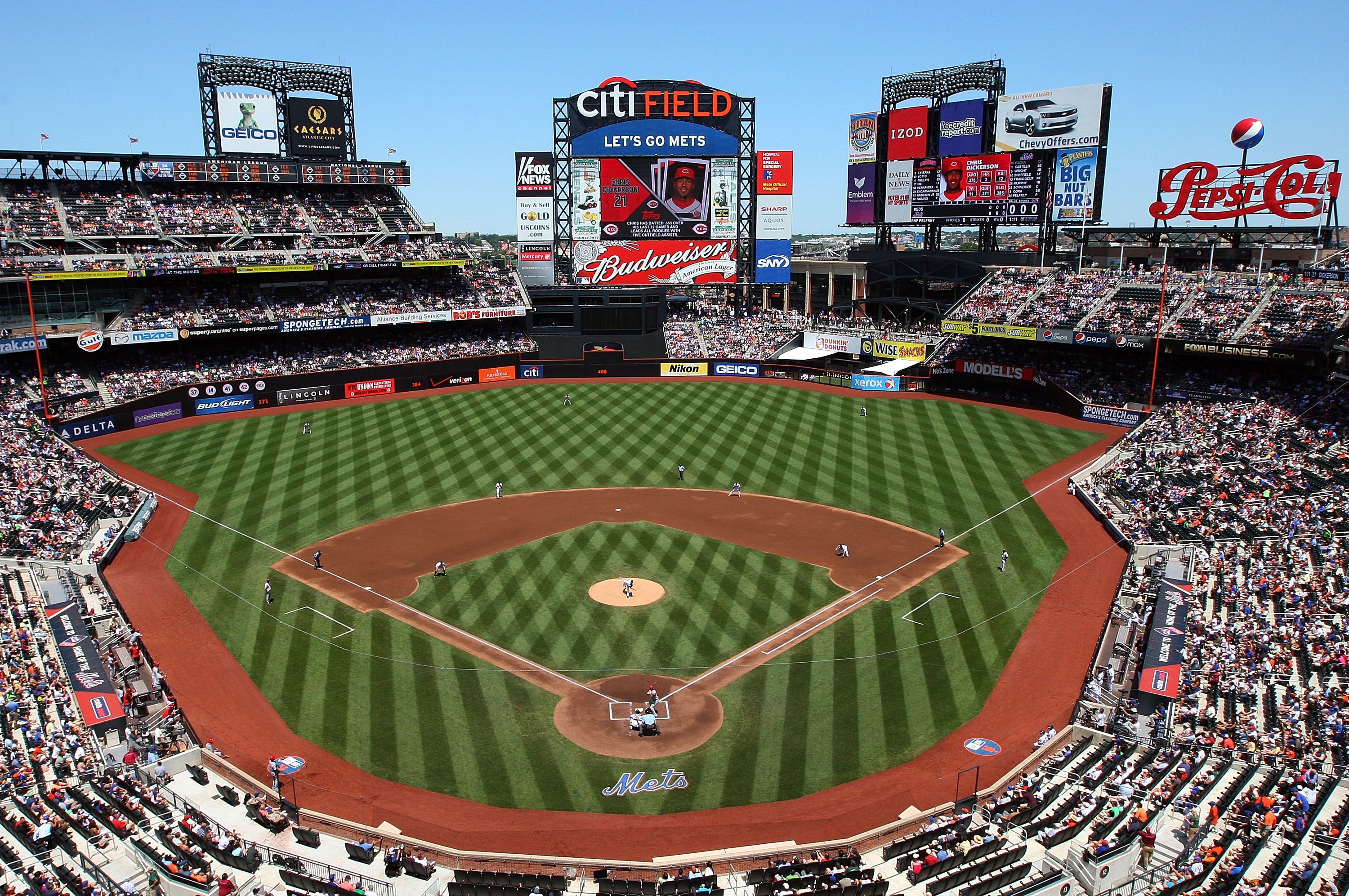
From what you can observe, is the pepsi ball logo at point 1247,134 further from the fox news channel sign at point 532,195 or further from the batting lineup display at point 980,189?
the fox news channel sign at point 532,195

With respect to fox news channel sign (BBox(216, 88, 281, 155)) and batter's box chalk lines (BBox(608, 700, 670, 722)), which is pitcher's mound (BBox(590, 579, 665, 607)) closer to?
batter's box chalk lines (BBox(608, 700, 670, 722))

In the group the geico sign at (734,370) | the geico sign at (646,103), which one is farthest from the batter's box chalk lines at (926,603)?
the geico sign at (646,103)

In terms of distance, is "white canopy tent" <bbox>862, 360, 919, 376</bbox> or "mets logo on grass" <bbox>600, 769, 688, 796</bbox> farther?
"white canopy tent" <bbox>862, 360, 919, 376</bbox>

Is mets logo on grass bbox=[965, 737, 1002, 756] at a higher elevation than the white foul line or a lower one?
lower

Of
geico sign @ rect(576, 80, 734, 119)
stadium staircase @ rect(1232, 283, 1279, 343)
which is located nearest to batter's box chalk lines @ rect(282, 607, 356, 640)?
stadium staircase @ rect(1232, 283, 1279, 343)

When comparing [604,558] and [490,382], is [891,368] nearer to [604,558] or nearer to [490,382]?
[490,382]

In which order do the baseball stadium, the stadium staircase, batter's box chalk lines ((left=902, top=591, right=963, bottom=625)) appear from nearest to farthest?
the baseball stadium
batter's box chalk lines ((left=902, top=591, right=963, bottom=625))
the stadium staircase

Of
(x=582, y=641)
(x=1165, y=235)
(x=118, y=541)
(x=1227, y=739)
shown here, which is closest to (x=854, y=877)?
(x=1227, y=739)
